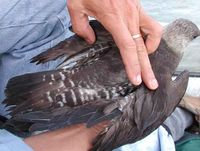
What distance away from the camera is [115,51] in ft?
5.86

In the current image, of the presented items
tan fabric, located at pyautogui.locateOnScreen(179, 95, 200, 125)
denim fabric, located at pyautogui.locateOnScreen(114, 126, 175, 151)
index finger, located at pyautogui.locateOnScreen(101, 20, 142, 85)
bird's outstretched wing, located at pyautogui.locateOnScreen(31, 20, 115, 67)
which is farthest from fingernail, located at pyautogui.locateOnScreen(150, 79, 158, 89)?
tan fabric, located at pyautogui.locateOnScreen(179, 95, 200, 125)

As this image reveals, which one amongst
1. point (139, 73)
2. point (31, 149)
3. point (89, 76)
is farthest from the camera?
point (89, 76)

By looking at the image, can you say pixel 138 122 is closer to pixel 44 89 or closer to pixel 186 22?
pixel 44 89

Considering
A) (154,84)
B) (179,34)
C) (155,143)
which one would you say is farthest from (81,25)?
(179,34)

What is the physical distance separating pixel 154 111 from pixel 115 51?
259 mm

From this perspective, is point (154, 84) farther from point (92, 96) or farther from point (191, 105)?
point (191, 105)

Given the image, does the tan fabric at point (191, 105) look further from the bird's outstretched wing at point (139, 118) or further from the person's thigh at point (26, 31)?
the person's thigh at point (26, 31)

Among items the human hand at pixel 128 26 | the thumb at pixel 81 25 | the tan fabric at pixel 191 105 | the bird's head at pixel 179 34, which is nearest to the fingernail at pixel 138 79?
the human hand at pixel 128 26

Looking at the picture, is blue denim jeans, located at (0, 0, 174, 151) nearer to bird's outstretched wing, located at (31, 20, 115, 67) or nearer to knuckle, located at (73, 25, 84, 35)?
bird's outstretched wing, located at (31, 20, 115, 67)

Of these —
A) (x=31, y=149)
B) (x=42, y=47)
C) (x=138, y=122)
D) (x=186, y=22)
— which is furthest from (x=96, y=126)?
(x=186, y=22)

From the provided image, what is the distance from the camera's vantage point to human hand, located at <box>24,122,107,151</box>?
151cm

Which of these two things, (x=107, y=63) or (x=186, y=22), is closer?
(x=107, y=63)

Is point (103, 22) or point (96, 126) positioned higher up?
point (103, 22)

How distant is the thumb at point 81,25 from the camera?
1.59m
